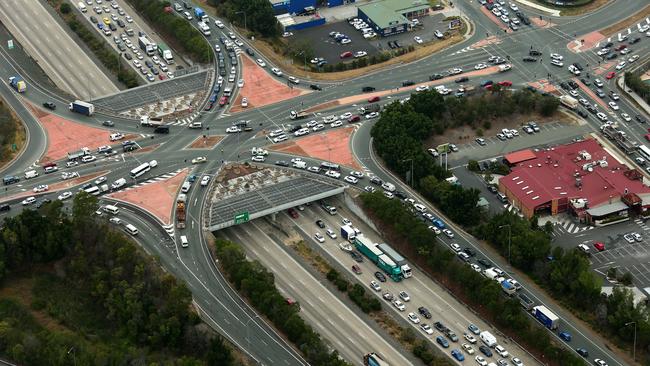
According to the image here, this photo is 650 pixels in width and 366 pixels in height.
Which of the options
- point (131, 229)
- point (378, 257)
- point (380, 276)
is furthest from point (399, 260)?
point (131, 229)

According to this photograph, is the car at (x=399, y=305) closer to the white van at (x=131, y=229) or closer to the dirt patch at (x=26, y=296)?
the white van at (x=131, y=229)

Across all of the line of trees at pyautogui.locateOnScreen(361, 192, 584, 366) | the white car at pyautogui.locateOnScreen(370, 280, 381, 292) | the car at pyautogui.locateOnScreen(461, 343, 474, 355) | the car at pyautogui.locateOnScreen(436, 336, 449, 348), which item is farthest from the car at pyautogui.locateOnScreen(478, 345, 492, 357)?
the white car at pyautogui.locateOnScreen(370, 280, 381, 292)

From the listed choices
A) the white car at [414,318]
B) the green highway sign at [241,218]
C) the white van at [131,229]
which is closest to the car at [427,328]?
the white car at [414,318]

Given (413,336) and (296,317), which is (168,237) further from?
(413,336)

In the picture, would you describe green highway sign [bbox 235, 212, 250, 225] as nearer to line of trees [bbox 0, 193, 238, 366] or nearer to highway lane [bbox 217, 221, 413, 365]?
highway lane [bbox 217, 221, 413, 365]

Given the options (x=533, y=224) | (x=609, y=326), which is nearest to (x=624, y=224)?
(x=533, y=224)
